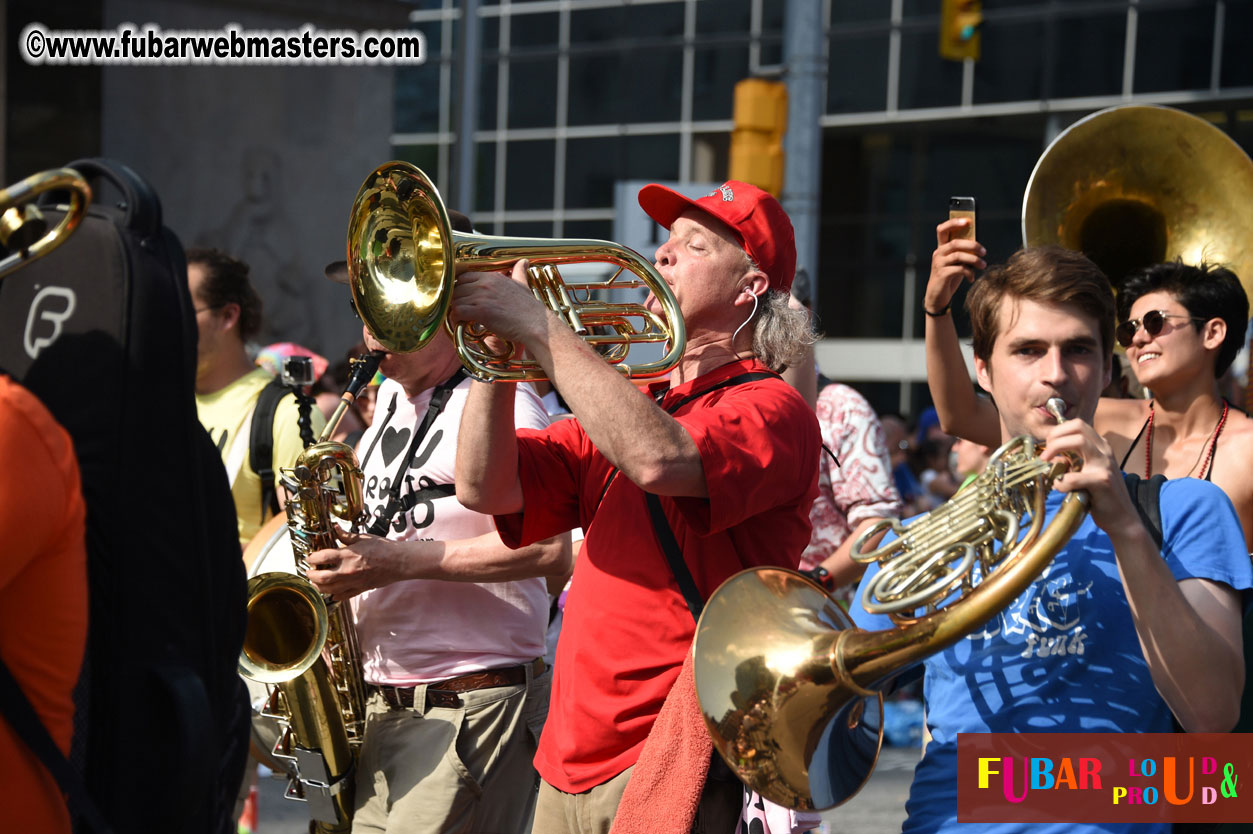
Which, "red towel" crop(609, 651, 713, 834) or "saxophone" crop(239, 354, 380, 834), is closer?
"red towel" crop(609, 651, 713, 834)

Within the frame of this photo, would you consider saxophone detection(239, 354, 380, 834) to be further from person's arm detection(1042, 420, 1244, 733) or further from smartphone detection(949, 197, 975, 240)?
person's arm detection(1042, 420, 1244, 733)

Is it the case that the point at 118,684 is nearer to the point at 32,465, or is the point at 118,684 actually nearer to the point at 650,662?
the point at 32,465

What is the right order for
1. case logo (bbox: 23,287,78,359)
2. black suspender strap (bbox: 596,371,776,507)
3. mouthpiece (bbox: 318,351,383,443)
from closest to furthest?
case logo (bbox: 23,287,78,359) < black suspender strap (bbox: 596,371,776,507) < mouthpiece (bbox: 318,351,383,443)

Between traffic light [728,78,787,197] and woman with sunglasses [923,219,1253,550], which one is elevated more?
traffic light [728,78,787,197]

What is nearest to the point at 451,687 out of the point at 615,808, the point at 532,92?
the point at 615,808

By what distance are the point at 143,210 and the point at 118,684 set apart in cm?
69

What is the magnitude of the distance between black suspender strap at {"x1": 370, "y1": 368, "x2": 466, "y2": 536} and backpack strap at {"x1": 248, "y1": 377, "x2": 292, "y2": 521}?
95 cm

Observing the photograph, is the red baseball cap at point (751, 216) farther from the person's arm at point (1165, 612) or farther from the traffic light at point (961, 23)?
the traffic light at point (961, 23)

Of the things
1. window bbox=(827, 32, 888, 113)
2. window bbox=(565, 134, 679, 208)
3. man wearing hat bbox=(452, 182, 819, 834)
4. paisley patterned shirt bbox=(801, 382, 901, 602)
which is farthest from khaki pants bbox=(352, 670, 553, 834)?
window bbox=(565, 134, 679, 208)

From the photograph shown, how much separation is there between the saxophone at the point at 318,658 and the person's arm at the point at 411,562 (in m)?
0.10

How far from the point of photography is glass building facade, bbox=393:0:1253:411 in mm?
19344

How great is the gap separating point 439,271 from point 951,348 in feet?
4.61

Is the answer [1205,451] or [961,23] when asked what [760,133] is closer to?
[961,23]

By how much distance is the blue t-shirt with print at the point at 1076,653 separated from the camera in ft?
7.29
